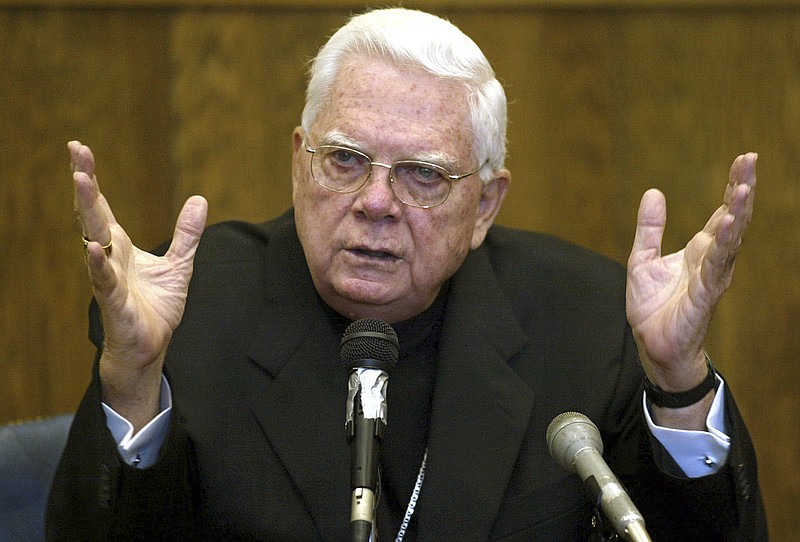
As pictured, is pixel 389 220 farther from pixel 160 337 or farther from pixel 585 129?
pixel 585 129

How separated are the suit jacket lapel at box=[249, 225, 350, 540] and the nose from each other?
29 centimetres

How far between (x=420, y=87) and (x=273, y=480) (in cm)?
94

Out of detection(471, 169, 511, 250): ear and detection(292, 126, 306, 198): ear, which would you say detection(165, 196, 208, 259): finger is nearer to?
detection(292, 126, 306, 198): ear

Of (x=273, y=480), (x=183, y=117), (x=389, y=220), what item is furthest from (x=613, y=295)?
(x=183, y=117)

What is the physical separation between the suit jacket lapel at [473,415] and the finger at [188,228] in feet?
2.23

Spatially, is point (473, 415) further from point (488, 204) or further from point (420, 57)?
point (420, 57)

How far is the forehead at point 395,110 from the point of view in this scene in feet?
7.64

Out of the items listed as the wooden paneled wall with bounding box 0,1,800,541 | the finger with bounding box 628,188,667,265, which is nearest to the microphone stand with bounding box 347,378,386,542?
the finger with bounding box 628,188,667,265

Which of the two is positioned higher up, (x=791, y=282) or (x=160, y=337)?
(x=160, y=337)

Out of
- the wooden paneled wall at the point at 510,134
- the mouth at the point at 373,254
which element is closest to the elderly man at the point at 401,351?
the mouth at the point at 373,254

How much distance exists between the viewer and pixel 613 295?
268 centimetres

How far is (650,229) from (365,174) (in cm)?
65

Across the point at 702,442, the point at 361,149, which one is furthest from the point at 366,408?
the point at 361,149

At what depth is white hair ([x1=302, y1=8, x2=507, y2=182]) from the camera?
2.40 m
